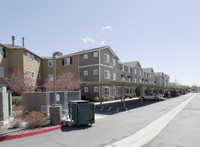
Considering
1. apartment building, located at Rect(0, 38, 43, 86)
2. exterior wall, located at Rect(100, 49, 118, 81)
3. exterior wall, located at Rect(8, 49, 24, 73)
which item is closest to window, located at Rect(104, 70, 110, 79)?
exterior wall, located at Rect(100, 49, 118, 81)

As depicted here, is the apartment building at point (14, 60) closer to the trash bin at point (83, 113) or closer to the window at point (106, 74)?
the window at point (106, 74)

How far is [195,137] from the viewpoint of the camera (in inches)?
293

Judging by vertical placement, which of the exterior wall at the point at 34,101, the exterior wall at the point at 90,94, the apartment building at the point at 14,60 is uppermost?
the apartment building at the point at 14,60

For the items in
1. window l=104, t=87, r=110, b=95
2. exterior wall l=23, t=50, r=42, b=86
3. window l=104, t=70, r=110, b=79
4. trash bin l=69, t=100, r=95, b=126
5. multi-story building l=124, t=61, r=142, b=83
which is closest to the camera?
trash bin l=69, t=100, r=95, b=126

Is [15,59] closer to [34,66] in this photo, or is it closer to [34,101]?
[34,66]

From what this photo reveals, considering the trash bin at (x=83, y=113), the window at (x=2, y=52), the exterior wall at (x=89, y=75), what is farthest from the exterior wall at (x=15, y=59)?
the trash bin at (x=83, y=113)

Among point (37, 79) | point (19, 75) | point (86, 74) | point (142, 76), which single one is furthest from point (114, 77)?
point (142, 76)

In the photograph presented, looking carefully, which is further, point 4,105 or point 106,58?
point 106,58

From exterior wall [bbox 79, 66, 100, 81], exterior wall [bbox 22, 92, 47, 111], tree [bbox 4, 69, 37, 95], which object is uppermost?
exterior wall [bbox 79, 66, 100, 81]

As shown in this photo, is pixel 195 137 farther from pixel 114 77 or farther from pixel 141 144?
pixel 114 77

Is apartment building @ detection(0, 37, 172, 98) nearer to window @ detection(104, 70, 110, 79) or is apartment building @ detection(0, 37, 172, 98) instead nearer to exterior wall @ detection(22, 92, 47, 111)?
window @ detection(104, 70, 110, 79)

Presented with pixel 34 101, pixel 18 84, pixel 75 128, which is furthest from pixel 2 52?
pixel 75 128

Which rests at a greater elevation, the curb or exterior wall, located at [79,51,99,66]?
exterior wall, located at [79,51,99,66]

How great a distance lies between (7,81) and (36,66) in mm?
9360
